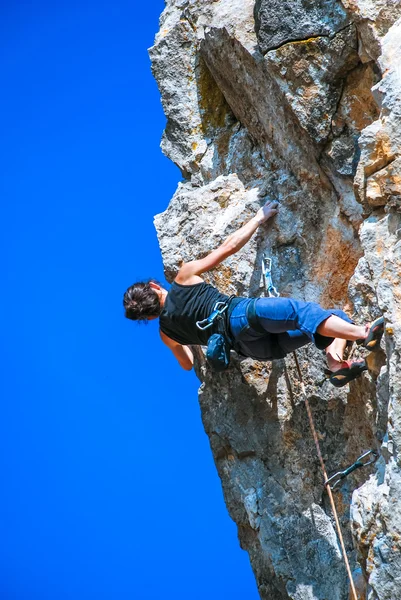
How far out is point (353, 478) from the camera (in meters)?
6.48

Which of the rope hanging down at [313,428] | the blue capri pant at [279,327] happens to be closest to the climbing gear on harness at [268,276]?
the rope hanging down at [313,428]

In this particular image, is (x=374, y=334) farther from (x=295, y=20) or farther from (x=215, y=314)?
(x=295, y=20)

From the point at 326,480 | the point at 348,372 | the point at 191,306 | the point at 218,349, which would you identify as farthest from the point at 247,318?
the point at 326,480

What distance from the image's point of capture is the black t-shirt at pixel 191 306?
6.36 metres

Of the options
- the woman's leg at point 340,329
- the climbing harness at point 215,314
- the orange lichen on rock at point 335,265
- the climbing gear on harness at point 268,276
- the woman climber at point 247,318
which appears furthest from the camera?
the climbing gear on harness at point 268,276

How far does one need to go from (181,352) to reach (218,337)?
89 cm

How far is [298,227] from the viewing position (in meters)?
6.69

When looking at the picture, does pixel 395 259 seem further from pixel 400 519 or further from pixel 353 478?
pixel 353 478

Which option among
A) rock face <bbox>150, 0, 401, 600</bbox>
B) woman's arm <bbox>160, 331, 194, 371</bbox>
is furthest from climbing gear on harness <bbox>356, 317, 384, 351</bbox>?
woman's arm <bbox>160, 331, 194, 371</bbox>

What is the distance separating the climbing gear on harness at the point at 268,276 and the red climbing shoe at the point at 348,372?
0.89m

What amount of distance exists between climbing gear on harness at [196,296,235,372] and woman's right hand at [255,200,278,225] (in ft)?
2.57

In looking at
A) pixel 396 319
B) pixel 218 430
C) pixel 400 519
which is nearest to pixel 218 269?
pixel 218 430

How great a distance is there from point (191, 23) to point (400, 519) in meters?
4.78

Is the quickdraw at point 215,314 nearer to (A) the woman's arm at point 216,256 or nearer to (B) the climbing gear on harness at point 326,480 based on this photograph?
(A) the woman's arm at point 216,256
